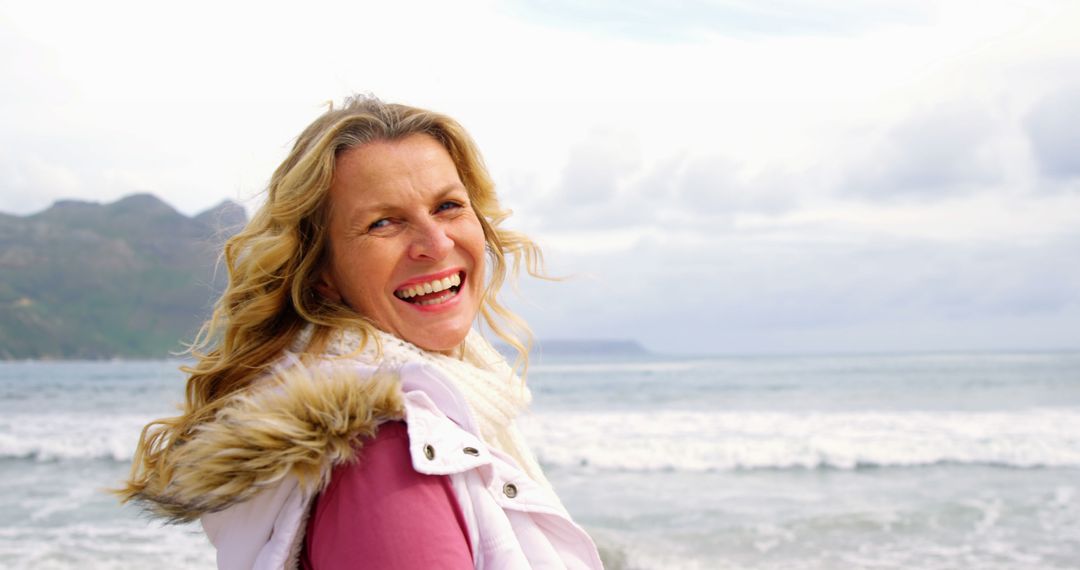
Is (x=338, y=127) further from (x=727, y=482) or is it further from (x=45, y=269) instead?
(x=45, y=269)

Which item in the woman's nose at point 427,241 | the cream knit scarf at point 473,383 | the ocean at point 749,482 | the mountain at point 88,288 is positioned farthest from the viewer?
the mountain at point 88,288

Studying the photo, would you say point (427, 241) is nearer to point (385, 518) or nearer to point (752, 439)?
point (385, 518)

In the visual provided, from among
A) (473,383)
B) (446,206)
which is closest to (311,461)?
(473,383)

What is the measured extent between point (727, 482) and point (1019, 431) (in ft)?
25.0

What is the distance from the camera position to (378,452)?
1.31m

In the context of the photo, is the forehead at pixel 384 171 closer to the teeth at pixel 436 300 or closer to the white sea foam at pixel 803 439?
the teeth at pixel 436 300

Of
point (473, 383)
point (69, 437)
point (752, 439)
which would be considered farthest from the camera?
point (69, 437)

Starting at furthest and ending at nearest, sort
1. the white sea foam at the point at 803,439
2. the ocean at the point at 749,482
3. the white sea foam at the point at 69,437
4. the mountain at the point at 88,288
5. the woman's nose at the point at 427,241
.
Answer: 1. the mountain at the point at 88,288
2. the white sea foam at the point at 69,437
3. the white sea foam at the point at 803,439
4. the ocean at the point at 749,482
5. the woman's nose at the point at 427,241

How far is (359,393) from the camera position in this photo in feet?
4.43

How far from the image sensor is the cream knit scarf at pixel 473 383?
157 centimetres

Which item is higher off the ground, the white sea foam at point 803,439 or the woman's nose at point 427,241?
the woman's nose at point 427,241

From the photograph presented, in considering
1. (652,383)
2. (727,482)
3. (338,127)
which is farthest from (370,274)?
(652,383)

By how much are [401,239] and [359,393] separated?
419mm

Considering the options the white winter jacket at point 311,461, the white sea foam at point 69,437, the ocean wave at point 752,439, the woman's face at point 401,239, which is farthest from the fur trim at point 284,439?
the white sea foam at point 69,437
